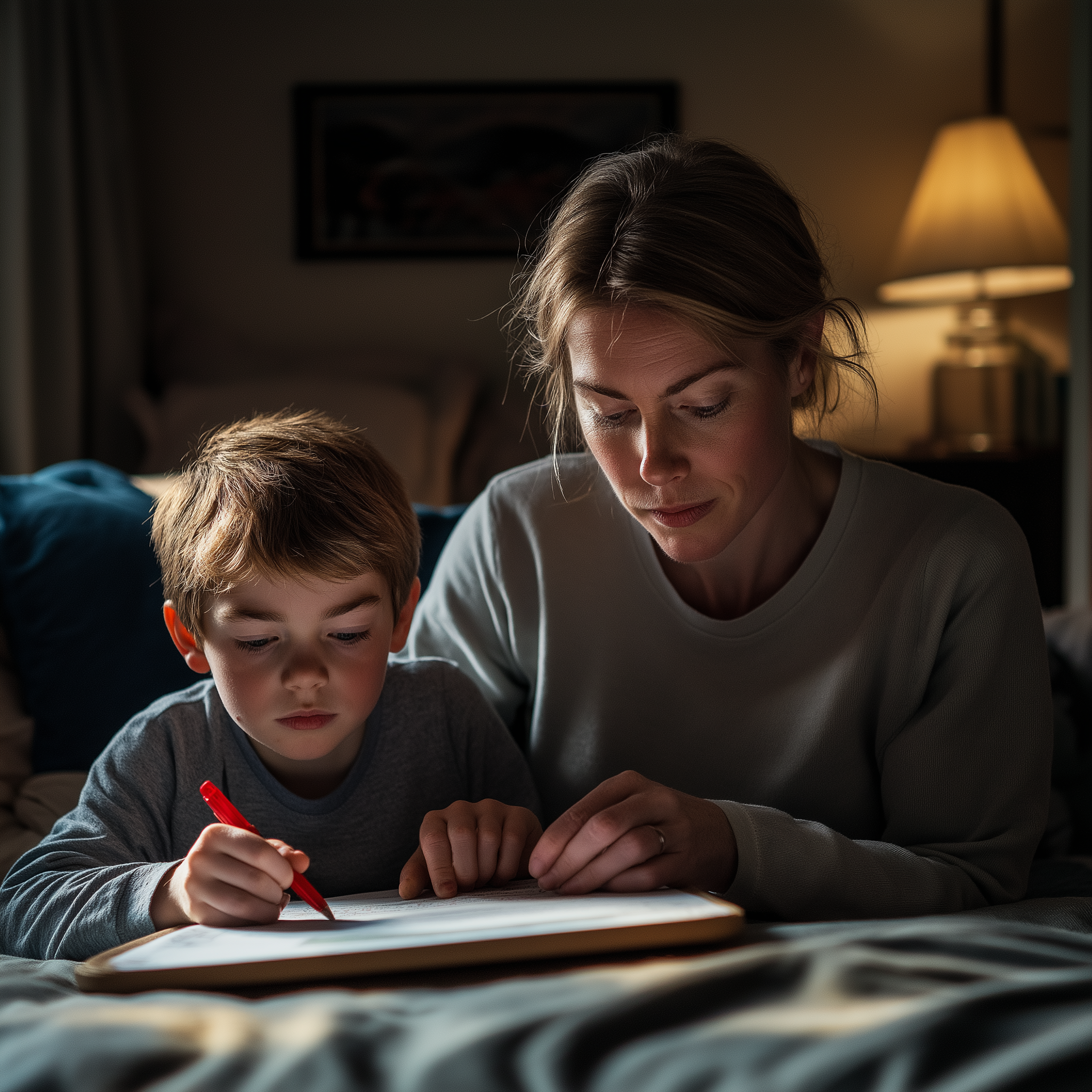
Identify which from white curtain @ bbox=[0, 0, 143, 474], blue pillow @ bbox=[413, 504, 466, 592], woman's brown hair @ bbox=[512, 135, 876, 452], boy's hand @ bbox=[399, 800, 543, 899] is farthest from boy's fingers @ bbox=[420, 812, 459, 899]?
white curtain @ bbox=[0, 0, 143, 474]

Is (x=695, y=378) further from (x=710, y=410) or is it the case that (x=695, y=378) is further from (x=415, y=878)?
Result: (x=415, y=878)

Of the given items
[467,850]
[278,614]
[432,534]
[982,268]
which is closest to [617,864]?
[467,850]

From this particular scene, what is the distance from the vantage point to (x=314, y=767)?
1.01 metres

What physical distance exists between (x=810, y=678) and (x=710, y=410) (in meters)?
0.28

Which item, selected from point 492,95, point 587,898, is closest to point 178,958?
point 587,898

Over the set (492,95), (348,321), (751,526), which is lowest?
(751,526)

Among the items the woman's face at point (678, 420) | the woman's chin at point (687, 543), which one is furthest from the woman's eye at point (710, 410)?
the woman's chin at point (687, 543)

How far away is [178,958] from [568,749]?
1.90 ft

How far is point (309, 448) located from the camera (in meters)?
0.99

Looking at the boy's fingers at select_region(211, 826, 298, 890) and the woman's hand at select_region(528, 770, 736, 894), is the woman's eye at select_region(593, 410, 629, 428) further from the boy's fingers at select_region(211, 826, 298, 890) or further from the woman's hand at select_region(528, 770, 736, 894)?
the boy's fingers at select_region(211, 826, 298, 890)

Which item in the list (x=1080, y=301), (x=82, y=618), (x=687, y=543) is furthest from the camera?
(x=1080, y=301)

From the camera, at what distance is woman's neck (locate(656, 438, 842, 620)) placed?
112cm

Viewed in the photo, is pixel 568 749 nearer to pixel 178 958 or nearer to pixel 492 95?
pixel 178 958

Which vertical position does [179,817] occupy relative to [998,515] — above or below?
below
